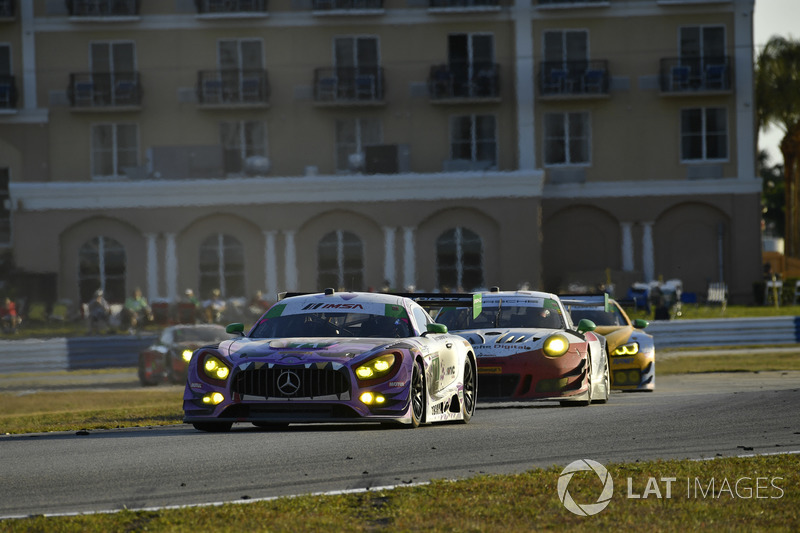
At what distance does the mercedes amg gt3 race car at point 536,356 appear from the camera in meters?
15.4

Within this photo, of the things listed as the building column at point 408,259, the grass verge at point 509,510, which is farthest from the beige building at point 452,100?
the grass verge at point 509,510

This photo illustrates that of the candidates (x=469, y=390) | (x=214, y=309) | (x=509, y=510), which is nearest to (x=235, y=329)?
(x=469, y=390)

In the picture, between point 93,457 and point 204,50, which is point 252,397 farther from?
point 204,50

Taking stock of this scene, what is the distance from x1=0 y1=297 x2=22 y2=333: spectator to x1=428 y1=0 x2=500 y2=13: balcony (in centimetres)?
1792

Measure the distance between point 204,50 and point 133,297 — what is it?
30.4 feet

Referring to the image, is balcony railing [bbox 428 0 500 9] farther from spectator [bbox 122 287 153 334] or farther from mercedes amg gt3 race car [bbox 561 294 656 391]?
mercedes amg gt3 race car [bbox 561 294 656 391]

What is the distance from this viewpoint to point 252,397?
11.7m

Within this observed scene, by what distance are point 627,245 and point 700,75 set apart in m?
6.43

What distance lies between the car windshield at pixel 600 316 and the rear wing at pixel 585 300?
21cm

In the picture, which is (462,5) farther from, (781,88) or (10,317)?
(10,317)

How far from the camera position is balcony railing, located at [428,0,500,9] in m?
49.2

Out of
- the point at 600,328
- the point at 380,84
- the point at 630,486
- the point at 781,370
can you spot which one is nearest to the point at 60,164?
the point at 380,84

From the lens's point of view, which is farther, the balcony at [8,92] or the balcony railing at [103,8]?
the balcony at [8,92]

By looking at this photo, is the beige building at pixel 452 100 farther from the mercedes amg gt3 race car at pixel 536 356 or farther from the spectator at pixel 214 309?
the mercedes amg gt3 race car at pixel 536 356
